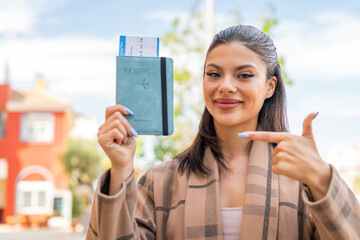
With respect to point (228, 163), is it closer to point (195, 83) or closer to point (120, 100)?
point (120, 100)

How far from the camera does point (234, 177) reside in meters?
2.01

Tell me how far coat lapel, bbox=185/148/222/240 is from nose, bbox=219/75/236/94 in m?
0.30

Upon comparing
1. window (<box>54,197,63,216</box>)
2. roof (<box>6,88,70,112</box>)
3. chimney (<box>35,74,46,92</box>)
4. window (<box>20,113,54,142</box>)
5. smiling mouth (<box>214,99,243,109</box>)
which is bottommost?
window (<box>54,197,63,216</box>)

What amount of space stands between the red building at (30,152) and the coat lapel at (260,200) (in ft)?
67.9

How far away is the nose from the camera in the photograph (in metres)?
1.88

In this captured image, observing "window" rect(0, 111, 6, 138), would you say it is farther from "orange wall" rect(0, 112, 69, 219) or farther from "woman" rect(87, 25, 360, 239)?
"woman" rect(87, 25, 360, 239)

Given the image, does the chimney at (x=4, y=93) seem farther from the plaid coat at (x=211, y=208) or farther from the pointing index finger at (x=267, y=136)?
the pointing index finger at (x=267, y=136)

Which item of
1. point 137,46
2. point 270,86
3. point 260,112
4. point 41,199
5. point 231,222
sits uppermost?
point 137,46

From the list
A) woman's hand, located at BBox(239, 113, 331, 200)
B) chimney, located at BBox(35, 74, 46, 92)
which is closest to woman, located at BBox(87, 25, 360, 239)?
woman's hand, located at BBox(239, 113, 331, 200)

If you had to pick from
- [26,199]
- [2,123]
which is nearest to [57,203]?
[26,199]

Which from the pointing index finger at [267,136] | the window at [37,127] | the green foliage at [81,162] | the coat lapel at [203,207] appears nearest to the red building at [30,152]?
the window at [37,127]

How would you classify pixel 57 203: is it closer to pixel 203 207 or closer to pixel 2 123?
pixel 2 123

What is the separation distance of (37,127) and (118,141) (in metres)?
21.7

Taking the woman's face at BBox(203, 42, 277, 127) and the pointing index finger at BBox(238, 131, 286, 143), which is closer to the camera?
the pointing index finger at BBox(238, 131, 286, 143)
